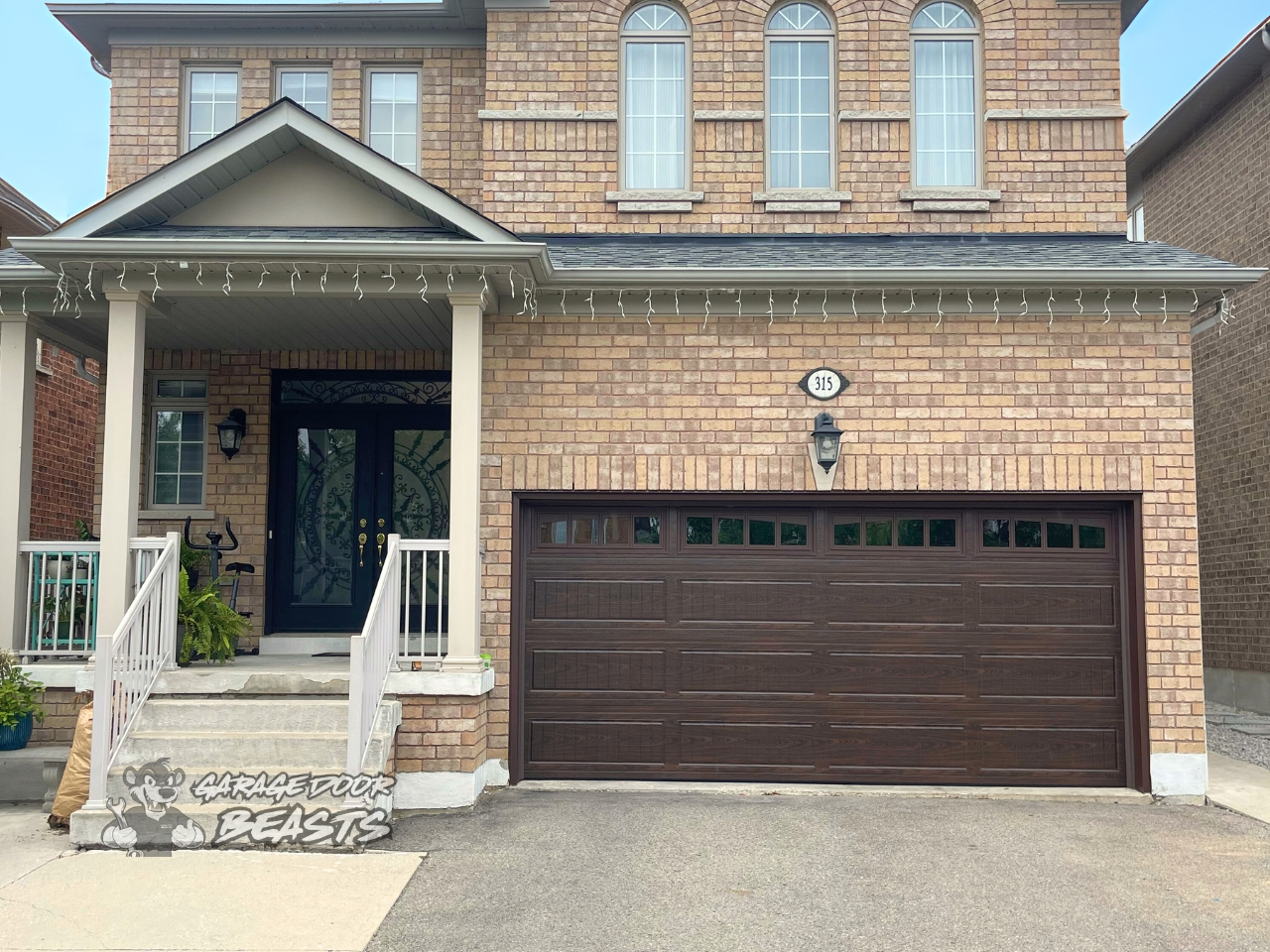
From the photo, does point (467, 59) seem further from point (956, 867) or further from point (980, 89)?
point (956, 867)

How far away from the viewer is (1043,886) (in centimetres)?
536

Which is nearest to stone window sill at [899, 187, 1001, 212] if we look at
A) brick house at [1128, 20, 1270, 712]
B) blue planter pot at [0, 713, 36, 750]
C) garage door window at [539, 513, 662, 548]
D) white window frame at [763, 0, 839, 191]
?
white window frame at [763, 0, 839, 191]

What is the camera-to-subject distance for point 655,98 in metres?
8.84

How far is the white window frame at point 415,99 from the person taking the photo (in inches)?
370

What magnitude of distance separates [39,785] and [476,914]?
12.0ft

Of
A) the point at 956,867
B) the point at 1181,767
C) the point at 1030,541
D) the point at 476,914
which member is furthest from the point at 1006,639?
the point at 476,914

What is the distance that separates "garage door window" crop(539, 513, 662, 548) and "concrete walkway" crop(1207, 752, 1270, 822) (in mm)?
4454

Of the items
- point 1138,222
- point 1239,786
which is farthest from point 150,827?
point 1138,222

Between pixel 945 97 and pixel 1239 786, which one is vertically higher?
pixel 945 97

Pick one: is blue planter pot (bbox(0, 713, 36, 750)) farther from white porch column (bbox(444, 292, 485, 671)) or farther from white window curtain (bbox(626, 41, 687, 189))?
white window curtain (bbox(626, 41, 687, 189))

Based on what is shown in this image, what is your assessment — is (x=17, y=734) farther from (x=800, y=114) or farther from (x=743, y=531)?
(x=800, y=114)

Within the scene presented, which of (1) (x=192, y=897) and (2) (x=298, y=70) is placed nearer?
(1) (x=192, y=897)

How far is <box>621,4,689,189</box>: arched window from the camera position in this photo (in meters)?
8.74

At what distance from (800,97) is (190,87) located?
222 inches
